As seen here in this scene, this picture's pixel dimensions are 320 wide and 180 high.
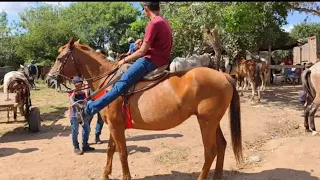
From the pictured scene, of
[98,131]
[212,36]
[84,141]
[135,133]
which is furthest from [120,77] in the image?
[212,36]

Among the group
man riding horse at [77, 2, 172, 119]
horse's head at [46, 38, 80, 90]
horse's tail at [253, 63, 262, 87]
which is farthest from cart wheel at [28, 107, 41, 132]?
horse's tail at [253, 63, 262, 87]

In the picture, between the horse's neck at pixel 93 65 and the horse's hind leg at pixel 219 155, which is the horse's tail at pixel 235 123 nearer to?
the horse's hind leg at pixel 219 155

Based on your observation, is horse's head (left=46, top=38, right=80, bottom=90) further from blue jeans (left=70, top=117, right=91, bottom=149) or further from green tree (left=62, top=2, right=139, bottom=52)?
green tree (left=62, top=2, right=139, bottom=52)

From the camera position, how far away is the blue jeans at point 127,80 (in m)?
4.74

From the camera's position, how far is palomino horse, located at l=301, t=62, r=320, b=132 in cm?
828

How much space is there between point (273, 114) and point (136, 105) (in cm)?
717

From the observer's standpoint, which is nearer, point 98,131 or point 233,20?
point 98,131

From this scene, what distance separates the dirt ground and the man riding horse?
1.59 metres

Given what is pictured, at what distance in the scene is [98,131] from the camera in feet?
25.7

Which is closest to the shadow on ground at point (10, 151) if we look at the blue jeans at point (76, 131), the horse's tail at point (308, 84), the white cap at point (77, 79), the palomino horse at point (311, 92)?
the blue jeans at point (76, 131)

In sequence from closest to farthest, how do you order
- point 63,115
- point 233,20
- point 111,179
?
Result: 1. point 111,179
2. point 63,115
3. point 233,20

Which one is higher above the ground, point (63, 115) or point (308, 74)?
point (308, 74)

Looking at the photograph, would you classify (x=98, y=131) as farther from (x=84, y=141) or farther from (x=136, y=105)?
(x=136, y=105)

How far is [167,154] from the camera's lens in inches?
259
